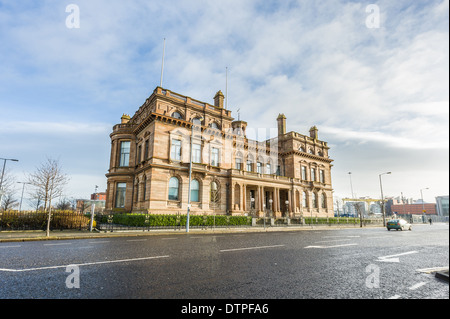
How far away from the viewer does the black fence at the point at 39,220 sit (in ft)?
61.3

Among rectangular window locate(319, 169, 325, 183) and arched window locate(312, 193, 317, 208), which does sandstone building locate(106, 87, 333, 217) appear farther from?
rectangular window locate(319, 169, 325, 183)

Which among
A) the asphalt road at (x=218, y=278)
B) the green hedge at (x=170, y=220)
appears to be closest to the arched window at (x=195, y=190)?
the green hedge at (x=170, y=220)

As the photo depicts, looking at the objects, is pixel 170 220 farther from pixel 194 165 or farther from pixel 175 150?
pixel 175 150

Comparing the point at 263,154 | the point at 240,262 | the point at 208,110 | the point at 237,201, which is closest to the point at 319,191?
the point at 263,154

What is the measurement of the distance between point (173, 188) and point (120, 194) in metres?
8.27

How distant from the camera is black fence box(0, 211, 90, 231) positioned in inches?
735

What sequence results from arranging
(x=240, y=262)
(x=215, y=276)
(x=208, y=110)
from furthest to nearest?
(x=208, y=110), (x=240, y=262), (x=215, y=276)

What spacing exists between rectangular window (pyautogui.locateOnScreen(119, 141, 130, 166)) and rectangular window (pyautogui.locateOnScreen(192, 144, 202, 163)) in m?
9.26

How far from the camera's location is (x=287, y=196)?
41031 mm

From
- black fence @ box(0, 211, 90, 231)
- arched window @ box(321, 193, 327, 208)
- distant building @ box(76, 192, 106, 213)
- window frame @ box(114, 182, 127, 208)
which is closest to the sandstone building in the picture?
window frame @ box(114, 182, 127, 208)
